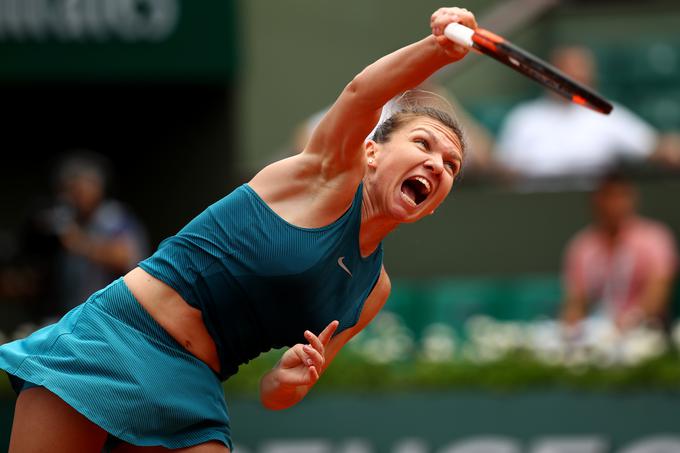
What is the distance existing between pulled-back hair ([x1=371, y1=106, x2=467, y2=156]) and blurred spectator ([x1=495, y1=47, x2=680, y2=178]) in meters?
4.34

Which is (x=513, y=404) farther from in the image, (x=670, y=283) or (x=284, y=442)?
(x=670, y=283)

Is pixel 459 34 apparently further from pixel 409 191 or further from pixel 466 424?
pixel 466 424

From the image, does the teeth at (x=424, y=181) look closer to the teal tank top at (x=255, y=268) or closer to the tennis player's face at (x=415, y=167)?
the tennis player's face at (x=415, y=167)

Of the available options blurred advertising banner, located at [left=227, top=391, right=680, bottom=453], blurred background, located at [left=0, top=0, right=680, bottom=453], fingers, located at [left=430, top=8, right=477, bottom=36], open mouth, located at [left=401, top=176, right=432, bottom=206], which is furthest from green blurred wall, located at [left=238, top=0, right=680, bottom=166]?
fingers, located at [left=430, top=8, right=477, bottom=36]

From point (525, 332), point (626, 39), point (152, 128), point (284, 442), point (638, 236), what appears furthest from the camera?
point (152, 128)

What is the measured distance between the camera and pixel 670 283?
7.41 m

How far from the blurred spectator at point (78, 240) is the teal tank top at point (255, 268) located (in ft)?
12.6

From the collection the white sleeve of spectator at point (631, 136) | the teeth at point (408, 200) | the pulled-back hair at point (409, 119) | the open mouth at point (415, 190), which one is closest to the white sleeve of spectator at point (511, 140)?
the white sleeve of spectator at point (631, 136)

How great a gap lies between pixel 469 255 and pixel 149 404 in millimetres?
5388

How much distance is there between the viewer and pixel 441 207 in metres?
8.55

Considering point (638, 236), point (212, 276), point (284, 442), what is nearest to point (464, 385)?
point (284, 442)

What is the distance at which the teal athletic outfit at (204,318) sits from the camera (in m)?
3.48

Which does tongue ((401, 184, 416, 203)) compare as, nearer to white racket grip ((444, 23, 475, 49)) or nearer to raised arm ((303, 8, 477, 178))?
raised arm ((303, 8, 477, 178))

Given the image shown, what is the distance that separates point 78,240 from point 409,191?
4.25 meters
